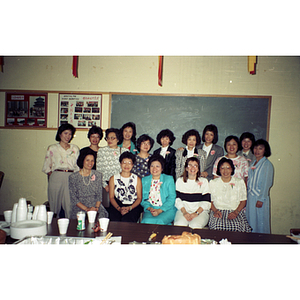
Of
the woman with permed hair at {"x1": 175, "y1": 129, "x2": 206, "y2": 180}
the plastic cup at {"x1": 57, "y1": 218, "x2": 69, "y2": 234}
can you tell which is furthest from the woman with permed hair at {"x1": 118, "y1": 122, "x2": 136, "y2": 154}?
the plastic cup at {"x1": 57, "y1": 218, "x2": 69, "y2": 234}

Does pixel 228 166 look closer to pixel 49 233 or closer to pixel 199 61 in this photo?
pixel 199 61

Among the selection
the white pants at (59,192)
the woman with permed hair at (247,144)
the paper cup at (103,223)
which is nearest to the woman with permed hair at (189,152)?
the woman with permed hair at (247,144)

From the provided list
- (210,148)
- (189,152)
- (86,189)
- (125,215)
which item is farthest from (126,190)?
(210,148)

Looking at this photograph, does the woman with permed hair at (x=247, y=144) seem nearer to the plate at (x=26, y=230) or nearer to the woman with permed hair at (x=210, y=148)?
the woman with permed hair at (x=210, y=148)

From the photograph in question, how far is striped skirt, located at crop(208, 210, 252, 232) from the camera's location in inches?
90.4

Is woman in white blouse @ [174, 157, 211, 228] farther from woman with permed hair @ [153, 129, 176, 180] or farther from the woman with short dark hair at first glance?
the woman with short dark hair

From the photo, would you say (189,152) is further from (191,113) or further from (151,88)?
(151,88)

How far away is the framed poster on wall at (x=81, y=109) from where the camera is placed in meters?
3.33

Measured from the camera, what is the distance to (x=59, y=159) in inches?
118

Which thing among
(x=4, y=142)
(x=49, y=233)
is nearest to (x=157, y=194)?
(x=49, y=233)

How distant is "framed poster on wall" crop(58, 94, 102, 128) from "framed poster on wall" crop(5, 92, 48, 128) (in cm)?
29

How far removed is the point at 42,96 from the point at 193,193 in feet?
8.32

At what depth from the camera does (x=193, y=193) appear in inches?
102

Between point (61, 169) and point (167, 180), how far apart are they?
54.1 inches
